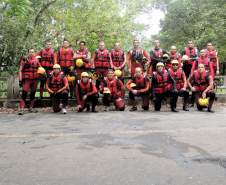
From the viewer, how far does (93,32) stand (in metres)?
20.6

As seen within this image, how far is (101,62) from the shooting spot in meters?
13.1

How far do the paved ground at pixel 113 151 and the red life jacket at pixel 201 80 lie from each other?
266cm

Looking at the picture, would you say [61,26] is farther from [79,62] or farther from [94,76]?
[79,62]

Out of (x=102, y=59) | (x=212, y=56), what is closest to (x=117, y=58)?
(x=102, y=59)

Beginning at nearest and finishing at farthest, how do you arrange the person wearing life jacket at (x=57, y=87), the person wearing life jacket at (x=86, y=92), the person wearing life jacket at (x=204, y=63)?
the person wearing life jacket at (x=86, y=92) < the person wearing life jacket at (x=57, y=87) < the person wearing life jacket at (x=204, y=63)

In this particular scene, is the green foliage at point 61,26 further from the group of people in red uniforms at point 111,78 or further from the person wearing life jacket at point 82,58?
the person wearing life jacket at point 82,58

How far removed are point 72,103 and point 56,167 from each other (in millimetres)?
8228

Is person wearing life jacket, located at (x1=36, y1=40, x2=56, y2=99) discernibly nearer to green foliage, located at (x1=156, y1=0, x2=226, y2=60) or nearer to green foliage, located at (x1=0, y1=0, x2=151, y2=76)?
green foliage, located at (x1=0, y1=0, x2=151, y2=76)

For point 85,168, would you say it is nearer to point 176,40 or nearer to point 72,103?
point 72,103

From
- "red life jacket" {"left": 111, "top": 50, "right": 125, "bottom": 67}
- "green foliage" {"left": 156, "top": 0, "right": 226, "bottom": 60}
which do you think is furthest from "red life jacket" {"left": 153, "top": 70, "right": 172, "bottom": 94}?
"green foliage" {"left": 156, "top": 0, "right": 226, "bottom": 60}

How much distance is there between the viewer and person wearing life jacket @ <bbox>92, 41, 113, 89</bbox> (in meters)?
13.1

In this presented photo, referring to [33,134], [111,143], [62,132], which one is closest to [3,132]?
[33,134]

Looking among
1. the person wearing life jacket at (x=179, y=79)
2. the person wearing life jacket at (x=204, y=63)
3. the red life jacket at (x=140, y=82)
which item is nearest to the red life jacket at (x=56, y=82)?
the red life jacket at (x=140, y=82)

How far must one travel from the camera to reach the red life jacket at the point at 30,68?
12.4 metres
